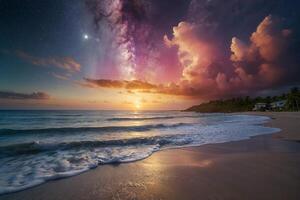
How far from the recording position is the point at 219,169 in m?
4.38

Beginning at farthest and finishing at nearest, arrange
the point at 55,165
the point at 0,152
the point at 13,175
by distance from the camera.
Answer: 1. the point at 0,152
2. the point at 55,165
3. the point at 13,175

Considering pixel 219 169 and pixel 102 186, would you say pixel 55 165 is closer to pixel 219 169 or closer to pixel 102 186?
pixel 102 186

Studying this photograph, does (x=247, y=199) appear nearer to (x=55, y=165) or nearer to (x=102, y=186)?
(x=102, y=186)

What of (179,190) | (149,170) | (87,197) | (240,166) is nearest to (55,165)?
(87,197)

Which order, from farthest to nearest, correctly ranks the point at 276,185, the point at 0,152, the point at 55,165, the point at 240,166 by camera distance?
the point at 0,152
the point at 55,165
the point at 240,166
the point at 276,185

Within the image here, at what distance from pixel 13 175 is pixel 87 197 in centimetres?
291

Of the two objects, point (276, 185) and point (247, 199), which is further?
Answer: point (276, 185)

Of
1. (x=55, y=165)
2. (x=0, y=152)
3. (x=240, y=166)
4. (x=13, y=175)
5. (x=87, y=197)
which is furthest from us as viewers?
(x=0, y=152)

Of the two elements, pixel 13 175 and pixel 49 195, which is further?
pixel 13 175

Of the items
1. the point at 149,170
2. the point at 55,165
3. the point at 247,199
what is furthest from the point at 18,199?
the point at 247,199

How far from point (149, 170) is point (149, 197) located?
1535mm

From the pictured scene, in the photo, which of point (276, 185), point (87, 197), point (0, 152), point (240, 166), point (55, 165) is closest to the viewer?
point (87, 197)

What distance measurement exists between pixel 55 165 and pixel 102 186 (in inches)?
104

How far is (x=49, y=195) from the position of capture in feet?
10.3
